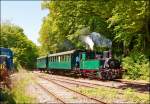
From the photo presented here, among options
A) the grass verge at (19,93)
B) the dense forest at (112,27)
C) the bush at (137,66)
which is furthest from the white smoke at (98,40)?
the grass verge at (19,93)

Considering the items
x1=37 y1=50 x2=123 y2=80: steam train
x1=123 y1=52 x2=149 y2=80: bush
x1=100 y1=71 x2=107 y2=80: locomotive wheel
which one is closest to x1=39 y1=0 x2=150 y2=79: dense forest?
x1=123 y1=52 x2=149 y2=80: bush

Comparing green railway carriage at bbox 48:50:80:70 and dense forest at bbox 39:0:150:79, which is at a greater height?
dense forest at bbox 39:0:150:79

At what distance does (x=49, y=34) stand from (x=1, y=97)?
59.9 meters

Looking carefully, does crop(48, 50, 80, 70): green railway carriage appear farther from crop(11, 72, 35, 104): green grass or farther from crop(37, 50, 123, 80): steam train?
crop(11, 72, 35, 104): green grass

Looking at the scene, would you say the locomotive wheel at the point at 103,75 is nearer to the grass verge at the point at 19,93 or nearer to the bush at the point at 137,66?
the bush at the point at 137,66

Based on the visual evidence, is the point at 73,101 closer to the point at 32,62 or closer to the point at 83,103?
the point at 83,103

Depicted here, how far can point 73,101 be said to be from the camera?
1664 cm

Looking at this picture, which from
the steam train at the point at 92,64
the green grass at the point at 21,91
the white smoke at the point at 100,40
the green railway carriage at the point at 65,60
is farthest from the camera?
the white smoke at the point at 100,40

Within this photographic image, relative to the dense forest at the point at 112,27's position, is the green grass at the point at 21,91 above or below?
below

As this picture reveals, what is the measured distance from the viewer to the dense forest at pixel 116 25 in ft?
77.1

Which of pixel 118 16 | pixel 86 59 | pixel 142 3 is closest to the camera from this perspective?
pixel 142 3

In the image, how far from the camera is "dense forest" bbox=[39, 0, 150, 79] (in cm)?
2349

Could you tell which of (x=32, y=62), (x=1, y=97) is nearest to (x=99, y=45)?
(x=1, y=97)

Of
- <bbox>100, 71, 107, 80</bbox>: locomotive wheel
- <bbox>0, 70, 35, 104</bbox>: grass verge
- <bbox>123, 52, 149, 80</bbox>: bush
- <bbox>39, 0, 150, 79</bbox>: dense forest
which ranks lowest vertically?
<bbox>0, 70, 35, 104</bbox>: grass verge
